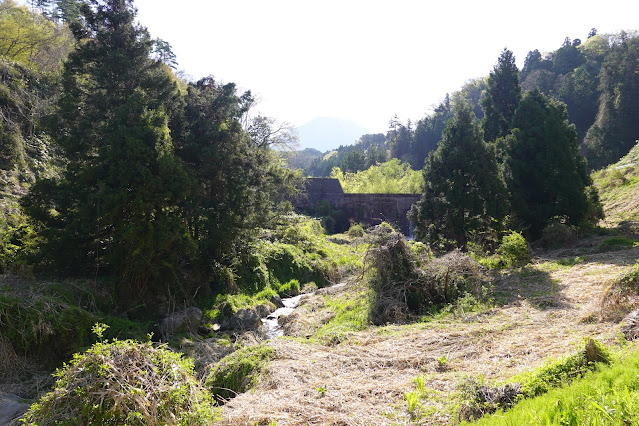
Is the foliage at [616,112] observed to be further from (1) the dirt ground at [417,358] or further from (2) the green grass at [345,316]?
(2) the green grass at [345,316]

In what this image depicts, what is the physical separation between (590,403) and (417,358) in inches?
100

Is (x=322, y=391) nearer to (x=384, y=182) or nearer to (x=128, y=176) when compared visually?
(x=128, y=176)

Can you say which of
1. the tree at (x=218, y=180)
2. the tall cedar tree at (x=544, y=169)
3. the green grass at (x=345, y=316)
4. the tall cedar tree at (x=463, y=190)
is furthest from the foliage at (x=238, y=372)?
the tall cedar tree at (x=544, y=169)

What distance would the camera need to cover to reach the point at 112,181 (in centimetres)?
893

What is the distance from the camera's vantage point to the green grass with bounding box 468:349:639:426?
2.79m

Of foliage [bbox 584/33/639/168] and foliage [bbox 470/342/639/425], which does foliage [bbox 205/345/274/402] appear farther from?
foliage [bbox 584/33/639/168]

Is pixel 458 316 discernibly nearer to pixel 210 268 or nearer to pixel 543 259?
pixel 543 259

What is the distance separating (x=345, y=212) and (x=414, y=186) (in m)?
9.44

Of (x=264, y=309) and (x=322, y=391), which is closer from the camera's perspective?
(x=322, y=391)

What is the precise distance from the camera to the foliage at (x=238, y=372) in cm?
558

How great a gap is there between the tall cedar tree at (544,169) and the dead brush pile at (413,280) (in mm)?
6215

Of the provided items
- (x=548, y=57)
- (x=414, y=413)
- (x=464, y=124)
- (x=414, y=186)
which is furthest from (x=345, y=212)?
(x=548, y=57)

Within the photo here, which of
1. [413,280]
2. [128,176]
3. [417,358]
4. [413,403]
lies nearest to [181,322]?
[128,176]

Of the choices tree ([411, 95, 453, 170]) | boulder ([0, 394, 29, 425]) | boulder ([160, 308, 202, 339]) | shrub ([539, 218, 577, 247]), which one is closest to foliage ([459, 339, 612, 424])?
boulder ([0, 394, 29, 425])
